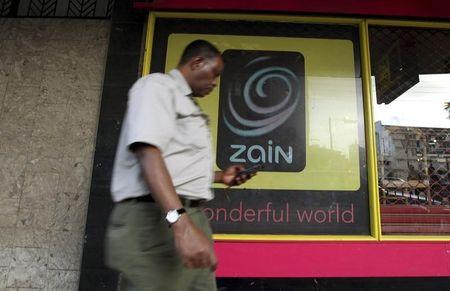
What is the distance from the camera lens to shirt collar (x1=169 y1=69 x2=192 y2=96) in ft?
5.77

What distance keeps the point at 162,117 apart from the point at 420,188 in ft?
9.57

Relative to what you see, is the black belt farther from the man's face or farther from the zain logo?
the zain logo

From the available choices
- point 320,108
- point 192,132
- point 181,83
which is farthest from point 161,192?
point 320,108

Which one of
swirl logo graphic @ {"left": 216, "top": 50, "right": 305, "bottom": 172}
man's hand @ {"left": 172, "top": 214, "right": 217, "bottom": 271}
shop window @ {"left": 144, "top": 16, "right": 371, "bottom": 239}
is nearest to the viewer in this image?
man's hand @ {"left": 172, "top": 214, "right": 217, "bottom": 271}

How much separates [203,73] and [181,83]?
0.36ft

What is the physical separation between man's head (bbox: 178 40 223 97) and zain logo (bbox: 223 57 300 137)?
1825mm

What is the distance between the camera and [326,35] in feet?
12.5

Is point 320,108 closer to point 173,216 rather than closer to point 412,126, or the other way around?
point 412,126

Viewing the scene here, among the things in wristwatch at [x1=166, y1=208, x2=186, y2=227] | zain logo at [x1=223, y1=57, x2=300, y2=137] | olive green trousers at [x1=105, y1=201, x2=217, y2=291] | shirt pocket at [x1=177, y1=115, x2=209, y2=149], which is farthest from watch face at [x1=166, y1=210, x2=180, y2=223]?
zain logo at [x1=223, y1=57, x2=300, y2=137]

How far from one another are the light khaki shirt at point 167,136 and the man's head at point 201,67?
5 centimetres

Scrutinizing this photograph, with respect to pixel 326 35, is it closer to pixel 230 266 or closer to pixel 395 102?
pixel 395 102

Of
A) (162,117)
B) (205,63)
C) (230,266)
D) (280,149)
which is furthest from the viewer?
(280,149)

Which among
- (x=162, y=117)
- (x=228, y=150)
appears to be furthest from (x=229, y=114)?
(x=162, y=117)

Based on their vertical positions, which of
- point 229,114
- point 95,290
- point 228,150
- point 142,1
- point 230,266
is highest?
point 142,1
